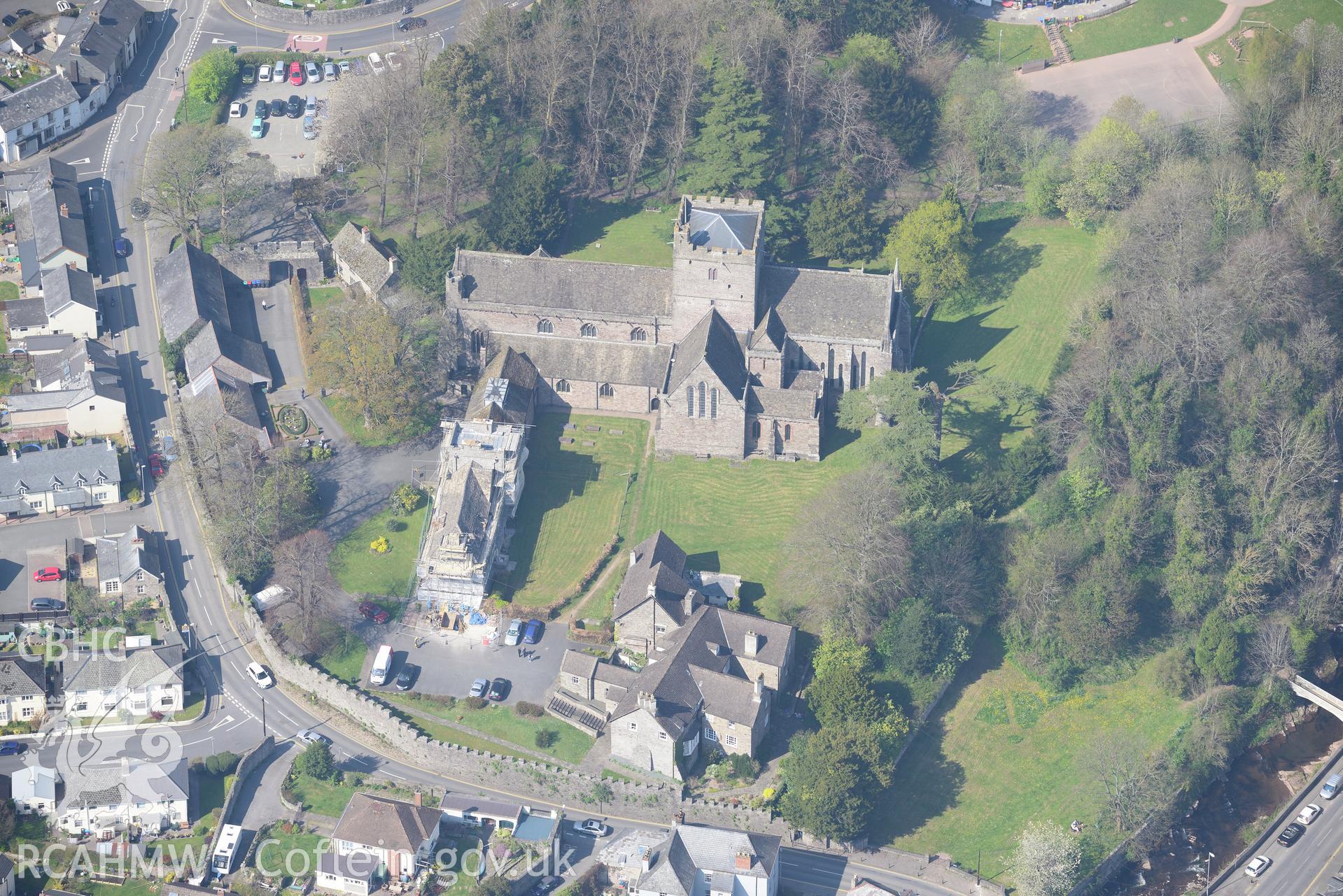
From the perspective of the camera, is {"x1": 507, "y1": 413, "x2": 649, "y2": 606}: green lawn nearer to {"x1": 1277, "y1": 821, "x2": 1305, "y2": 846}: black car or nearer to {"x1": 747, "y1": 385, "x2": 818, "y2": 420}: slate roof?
{"x1": 747, "y1": 385, "x2": 818, "y2": 420}: slate roof

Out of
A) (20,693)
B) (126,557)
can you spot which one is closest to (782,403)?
(126,557)

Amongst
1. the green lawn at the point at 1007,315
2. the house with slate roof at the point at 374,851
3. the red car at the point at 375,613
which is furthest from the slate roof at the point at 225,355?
the green lawn at the point at 1007,315

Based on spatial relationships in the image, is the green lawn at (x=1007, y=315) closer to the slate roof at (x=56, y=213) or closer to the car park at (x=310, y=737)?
the car park at (x=310, y=737)

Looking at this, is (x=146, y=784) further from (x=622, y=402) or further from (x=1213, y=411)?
(x=1213, y=411)

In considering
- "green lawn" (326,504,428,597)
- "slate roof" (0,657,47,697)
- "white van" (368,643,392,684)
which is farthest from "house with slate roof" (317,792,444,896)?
"slate roof" (0,657,47,697)

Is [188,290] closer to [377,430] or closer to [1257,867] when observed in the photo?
[377,430]

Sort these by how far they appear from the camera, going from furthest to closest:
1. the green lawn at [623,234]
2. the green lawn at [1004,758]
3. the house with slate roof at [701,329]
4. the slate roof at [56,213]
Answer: the green lawn at [623,234], the slate roof at [56,213], the house with slate roof at [701,329], the green lawn at [1004,758]
